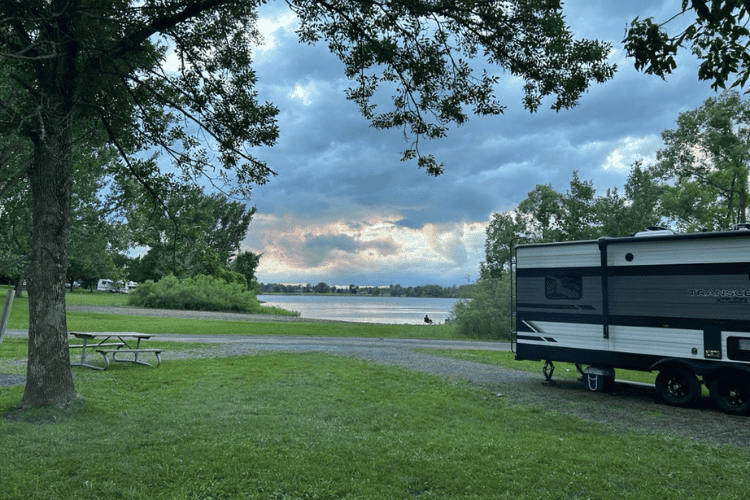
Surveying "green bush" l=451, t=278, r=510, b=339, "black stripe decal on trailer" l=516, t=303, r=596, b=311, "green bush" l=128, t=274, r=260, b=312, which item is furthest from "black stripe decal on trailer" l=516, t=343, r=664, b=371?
"green bush" l=128, t=274, r=260, b=312

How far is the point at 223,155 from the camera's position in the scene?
32.8 ft

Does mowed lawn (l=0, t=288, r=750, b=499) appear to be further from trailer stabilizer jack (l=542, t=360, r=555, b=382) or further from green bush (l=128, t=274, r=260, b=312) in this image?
green bush (l=128, t=274, r=260, b=312)

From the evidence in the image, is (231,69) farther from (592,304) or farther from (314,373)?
(592,304)

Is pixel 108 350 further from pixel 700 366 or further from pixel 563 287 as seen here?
pixel 700 366

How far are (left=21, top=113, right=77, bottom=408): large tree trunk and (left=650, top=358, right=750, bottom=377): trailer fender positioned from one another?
10303 mm

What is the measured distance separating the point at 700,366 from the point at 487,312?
17081mm

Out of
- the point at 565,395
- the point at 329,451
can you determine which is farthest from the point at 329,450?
the point at 565,395

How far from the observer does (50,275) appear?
7766mm

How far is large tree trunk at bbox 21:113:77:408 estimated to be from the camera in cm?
766

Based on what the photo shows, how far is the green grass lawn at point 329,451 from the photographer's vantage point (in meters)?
4.96

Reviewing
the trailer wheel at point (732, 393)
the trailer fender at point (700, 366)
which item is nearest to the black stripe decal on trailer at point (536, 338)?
the trailer fender at point (700, 366)

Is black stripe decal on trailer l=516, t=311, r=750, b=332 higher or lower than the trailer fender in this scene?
higher

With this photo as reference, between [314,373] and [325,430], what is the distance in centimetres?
499

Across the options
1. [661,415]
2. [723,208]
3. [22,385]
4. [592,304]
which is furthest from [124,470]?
[723,208]
